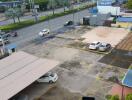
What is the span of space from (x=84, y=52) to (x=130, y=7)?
3975cm

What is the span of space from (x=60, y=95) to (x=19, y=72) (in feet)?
19.9

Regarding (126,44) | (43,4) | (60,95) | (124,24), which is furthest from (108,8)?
→ (60,95)

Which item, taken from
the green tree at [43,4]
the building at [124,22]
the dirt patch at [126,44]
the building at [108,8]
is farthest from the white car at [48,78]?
the green tree at [43,4]

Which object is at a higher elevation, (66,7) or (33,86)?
(66,7)

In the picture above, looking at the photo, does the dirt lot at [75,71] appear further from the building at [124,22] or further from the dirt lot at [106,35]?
the building at [124,22]

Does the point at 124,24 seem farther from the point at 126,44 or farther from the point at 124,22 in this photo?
the point at 126,44

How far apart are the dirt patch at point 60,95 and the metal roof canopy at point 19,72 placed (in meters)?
2.58

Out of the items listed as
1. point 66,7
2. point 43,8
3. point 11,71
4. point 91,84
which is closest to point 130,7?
point 66,7

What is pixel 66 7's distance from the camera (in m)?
90.5

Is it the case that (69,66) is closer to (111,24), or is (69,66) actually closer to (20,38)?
(20,38)

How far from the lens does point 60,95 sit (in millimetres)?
26453

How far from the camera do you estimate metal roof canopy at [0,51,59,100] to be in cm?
2402

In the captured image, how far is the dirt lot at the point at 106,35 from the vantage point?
46772 mm

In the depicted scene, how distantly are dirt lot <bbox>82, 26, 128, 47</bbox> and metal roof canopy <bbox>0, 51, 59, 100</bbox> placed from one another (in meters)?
19.0
